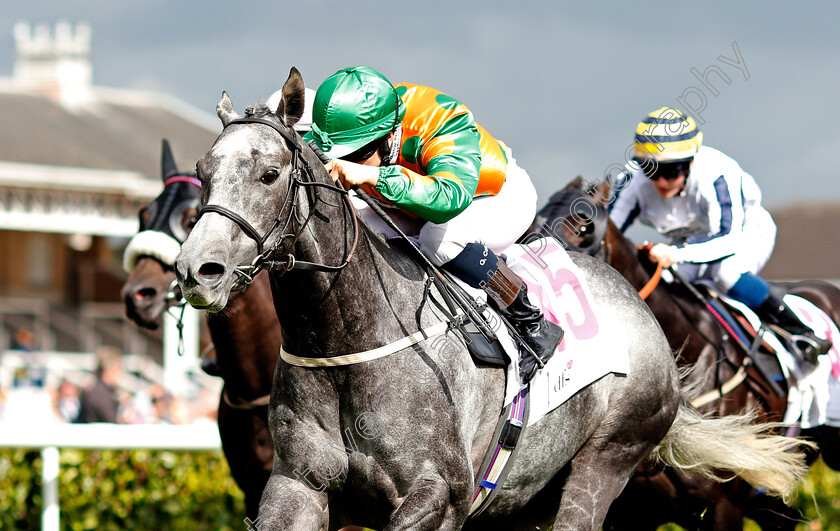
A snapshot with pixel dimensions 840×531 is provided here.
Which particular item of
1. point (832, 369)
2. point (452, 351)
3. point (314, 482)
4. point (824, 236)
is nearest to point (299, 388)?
point (314, 482)

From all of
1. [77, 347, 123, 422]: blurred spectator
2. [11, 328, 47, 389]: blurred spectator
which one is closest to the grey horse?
[77, 347, 123, 422]: blurred spectator

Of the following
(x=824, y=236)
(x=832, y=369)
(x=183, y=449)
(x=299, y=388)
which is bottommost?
(x=824, y=236)

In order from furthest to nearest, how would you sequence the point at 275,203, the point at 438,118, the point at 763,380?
the point at 763,380, the point at 438,118, the point at 275,203

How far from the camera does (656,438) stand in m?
3.95

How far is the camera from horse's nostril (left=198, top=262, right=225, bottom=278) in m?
2.43

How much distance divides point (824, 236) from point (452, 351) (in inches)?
1201

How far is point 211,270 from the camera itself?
2.45 meters

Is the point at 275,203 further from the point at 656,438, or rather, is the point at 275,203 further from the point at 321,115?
the point at 656,438

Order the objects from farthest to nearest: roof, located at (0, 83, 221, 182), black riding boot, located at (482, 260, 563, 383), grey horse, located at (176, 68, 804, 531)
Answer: roof, located at (0, 83, 221, 182) < black riding boot, located at (482, 260, 563, 383) < grey horse, located at (176, 68, 804, 531)

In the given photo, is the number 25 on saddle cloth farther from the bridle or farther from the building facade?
the building facade

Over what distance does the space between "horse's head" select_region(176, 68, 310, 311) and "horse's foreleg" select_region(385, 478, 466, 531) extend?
75 centimetres

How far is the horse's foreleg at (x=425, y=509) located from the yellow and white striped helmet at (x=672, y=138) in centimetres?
250

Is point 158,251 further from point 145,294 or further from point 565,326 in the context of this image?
point 565,326

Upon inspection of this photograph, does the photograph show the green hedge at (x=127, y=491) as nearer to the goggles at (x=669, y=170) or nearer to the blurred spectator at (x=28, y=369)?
the goggles at (x=669, y=170)
